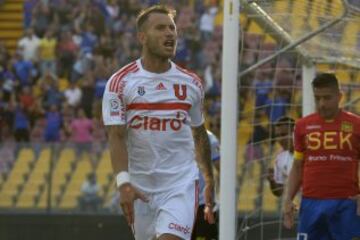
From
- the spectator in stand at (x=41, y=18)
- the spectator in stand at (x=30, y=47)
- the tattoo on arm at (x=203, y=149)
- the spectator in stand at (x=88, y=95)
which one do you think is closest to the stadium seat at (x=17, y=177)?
the spectator in stand at (x=88, y=95)

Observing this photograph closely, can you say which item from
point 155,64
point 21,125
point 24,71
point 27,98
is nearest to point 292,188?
point 155,64

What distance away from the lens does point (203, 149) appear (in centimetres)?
753

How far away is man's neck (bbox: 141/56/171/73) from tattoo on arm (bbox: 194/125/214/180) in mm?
502

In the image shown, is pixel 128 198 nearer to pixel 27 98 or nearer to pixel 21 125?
pixel 21 125

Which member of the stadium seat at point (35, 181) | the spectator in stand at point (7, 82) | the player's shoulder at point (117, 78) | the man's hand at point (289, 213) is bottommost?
the stadium seat at point (35, 181)

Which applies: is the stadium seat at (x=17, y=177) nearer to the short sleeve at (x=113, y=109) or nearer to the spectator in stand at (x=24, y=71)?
the spectator in stand at (x=24, y=71)

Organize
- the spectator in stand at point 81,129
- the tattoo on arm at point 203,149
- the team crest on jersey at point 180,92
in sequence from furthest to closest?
the spectator in stand at point 81,129 < the tattoo on arm at point 203,149 < the team crest on jersey at point 180,92

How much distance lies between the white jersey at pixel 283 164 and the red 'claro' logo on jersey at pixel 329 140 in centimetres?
286

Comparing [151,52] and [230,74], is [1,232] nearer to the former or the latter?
[230,74]

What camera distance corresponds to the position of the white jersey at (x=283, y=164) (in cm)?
1206

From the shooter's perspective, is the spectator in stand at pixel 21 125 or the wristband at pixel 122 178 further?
the spectator in stand at pixel 21 125

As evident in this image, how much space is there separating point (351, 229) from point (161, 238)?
8.39ft

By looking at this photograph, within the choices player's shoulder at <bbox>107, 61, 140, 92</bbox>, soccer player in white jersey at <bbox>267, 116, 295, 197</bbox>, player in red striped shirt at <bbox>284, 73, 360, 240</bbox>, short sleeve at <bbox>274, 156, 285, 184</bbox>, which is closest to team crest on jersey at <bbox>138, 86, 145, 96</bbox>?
player's shoulder at <bbox>107, 61, 140, 92</bbox>

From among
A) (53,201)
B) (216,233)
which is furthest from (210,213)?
(53,201)
